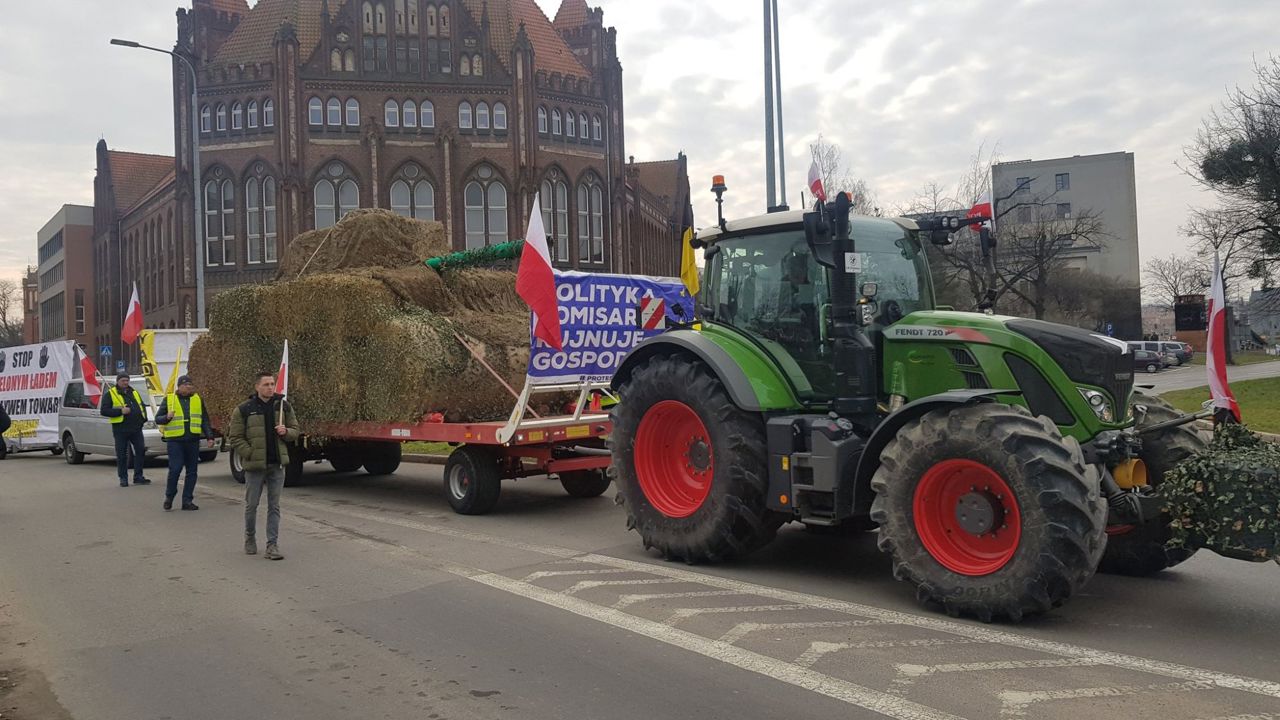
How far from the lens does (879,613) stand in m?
5.92

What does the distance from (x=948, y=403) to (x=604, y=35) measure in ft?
165

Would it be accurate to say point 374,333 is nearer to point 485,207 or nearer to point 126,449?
point 126,449

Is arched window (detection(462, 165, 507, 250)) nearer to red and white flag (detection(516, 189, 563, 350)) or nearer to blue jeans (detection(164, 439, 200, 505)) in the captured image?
blue jeans (detection(164, 439, 200, 505))

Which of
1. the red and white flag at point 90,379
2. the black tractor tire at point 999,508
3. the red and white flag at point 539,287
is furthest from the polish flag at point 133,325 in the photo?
the black tractor tire at point 999,508

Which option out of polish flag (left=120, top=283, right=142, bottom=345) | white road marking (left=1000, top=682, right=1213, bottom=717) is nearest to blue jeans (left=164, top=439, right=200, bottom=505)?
polish flag (left=120, top=283, right=142, bottom=345)

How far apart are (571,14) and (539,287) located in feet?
164

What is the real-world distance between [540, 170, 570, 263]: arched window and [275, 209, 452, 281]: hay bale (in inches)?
1327

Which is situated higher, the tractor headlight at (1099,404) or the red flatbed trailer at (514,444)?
the tractor headlight at (1099,404)

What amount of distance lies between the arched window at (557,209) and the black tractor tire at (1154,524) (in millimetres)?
42117

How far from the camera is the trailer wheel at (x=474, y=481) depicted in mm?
10359

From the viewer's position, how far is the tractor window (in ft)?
23.2

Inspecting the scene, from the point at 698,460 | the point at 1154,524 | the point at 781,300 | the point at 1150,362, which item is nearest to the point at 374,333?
the point at 698,460

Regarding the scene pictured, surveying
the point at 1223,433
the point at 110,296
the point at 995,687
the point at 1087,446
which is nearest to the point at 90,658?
the point at 995,687

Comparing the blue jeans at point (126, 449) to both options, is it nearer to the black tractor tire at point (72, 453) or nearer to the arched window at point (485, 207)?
the black tractor tire at point (72, 453)
